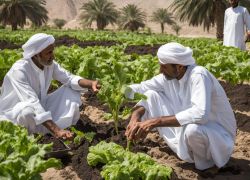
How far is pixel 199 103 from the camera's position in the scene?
3.71 metres

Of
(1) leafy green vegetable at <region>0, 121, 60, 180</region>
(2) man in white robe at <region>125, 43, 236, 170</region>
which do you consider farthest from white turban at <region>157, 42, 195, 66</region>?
(1) leafy green vegetable at <region>0, 121, 60, 180</region>

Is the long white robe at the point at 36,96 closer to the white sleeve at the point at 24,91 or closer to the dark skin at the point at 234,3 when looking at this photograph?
the white sleeve at the point at 24,91

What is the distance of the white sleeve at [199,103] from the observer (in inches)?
145

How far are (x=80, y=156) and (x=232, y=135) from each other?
4.83 feet

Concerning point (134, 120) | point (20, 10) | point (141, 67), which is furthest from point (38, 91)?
point (20, 10)

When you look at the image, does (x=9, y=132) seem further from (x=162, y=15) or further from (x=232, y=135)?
(x=162, y=15)

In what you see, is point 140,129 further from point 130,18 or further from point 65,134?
point 130,18

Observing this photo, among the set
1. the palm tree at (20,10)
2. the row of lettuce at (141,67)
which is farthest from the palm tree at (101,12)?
the row of lettuce at (141,67)

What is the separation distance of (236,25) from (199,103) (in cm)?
618

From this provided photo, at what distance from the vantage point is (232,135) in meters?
4.11

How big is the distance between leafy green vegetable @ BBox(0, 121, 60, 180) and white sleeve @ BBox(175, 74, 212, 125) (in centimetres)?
115

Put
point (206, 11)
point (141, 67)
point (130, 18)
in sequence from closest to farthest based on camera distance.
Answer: point (141, 67) < point (206, 11) < point (130, 18)

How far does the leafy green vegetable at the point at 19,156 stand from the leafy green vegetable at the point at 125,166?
1.52ft

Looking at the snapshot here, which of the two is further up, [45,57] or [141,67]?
[45,57]
